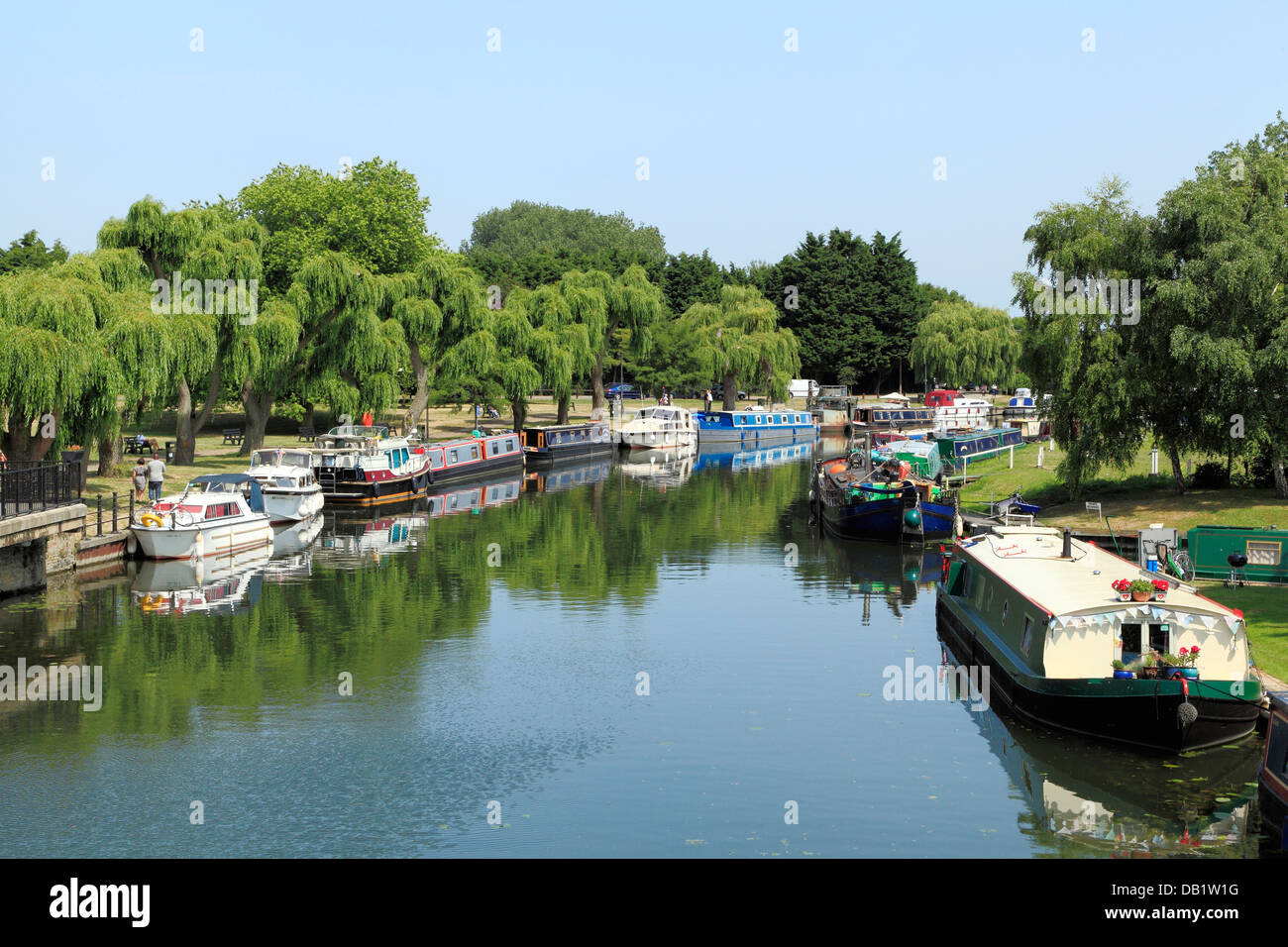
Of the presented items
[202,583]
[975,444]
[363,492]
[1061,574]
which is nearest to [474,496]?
[363,492]

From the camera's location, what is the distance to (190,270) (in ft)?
198

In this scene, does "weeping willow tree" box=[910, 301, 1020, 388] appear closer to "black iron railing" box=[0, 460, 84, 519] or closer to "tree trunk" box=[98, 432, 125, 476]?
"tree trunk" box=[98, 432, 125, 476]

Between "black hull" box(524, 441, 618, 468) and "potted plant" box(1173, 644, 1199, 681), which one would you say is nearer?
"potted plant" box(1173, 644, 1199, 681)

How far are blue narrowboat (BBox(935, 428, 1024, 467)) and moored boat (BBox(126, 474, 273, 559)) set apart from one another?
37667 mm

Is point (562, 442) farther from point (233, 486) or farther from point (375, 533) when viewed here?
point (233, 486)

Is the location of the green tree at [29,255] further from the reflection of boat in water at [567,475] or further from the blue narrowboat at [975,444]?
the blue narrowboat at [975,444]

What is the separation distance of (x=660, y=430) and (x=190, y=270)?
1598 inches

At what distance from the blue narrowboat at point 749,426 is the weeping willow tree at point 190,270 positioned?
1880 inches

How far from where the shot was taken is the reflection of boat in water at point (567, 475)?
69875mm

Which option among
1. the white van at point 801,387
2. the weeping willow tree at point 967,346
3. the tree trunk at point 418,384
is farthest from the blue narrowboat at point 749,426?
the tree trunk at point 418,384

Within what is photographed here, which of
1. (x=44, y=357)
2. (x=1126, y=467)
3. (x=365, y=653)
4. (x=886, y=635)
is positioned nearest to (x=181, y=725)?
(x=365, y=653)

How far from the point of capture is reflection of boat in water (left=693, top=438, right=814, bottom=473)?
84.9 m

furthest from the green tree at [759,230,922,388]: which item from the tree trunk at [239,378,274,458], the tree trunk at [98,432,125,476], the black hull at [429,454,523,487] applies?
the tree trunk at [98,432,125,476]

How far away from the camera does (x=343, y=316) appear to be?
68500 millimetres
